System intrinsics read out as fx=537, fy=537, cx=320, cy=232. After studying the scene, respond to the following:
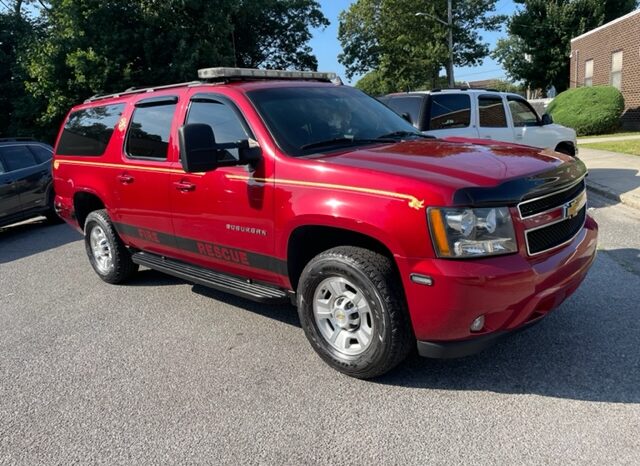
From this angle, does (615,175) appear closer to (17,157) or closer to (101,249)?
(101,249)

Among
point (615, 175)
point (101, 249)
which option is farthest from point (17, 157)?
point (615, 175)

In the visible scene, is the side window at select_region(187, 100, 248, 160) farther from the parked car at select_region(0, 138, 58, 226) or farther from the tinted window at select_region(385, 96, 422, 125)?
the parked car at select_region(0, 138, 58, 226)

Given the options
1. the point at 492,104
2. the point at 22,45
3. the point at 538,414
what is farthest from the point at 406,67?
the point at 538,414

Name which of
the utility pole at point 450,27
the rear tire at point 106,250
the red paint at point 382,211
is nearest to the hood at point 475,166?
the red paint at point 382,211

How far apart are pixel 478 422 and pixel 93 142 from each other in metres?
4.63

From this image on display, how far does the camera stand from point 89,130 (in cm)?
571

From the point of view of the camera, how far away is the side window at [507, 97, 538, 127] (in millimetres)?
8820

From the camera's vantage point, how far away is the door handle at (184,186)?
167 inches

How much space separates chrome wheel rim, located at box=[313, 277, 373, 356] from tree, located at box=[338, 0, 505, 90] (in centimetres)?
3760

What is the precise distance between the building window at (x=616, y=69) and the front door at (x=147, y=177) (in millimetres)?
21759

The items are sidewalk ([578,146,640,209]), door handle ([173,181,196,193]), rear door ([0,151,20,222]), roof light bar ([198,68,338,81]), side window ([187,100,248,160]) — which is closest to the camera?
side window ([187,100,248,160])

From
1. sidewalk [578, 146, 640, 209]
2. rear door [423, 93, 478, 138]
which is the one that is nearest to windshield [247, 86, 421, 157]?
rear door [423, 93, 478, 138]

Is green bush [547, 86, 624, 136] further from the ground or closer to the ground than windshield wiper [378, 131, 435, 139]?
closer to the ground

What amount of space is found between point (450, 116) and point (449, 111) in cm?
8
